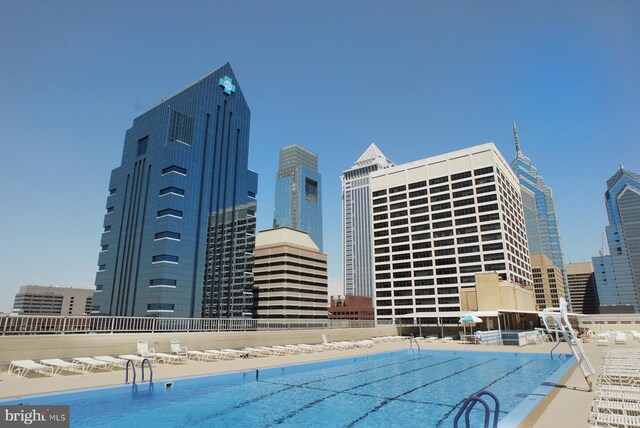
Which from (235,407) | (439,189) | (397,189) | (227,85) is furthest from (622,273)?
(235,407)

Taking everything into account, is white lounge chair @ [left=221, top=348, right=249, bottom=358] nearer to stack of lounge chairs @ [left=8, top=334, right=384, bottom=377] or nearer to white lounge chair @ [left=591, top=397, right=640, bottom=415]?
stack of lounge chairs @ [left=8, top=334, right=384, bottom=377]

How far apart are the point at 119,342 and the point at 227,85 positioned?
359 feet

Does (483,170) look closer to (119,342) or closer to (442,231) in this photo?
(442,231)

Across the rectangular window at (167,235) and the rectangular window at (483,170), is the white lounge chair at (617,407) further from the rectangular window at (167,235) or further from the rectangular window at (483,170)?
the rectangular window at (167,235)

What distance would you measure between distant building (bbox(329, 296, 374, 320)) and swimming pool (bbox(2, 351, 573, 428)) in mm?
138245

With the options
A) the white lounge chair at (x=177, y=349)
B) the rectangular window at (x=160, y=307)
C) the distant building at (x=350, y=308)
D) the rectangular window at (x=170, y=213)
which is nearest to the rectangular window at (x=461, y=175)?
the rectangular window at (x=170, y=213)

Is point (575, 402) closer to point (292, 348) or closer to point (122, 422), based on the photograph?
point (122, 422)

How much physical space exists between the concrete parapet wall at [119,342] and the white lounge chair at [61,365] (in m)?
0.82

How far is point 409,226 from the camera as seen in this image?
295ft

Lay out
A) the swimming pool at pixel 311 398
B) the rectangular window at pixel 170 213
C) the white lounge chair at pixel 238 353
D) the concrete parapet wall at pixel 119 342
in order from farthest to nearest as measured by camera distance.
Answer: the rectangular window at pixel 170 213, the white lounge chair at pixel 238 353, the concrete parapet wall at pixel 119 342, the swimming pool at pixel 311 398

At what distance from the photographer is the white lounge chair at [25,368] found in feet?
43.7

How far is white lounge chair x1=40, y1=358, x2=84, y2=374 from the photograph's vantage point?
1406cm

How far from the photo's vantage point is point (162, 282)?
276ft

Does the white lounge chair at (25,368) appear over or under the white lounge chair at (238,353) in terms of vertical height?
over
